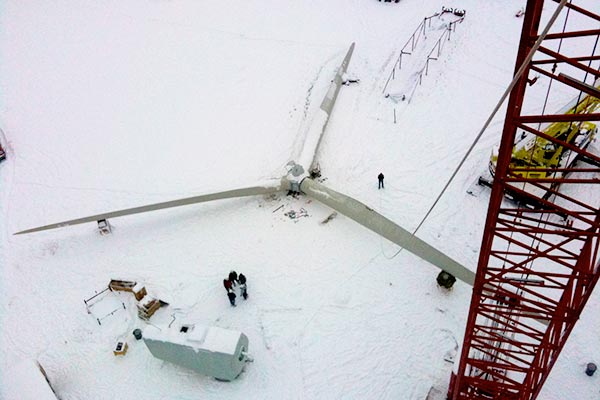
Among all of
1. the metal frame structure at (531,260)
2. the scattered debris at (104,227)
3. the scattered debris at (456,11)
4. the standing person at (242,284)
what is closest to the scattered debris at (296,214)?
the standing person at (242,284)

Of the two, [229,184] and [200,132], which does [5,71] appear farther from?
[229,184]

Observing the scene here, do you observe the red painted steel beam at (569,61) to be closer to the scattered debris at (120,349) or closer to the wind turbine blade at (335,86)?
the scattered debris at (120,349)

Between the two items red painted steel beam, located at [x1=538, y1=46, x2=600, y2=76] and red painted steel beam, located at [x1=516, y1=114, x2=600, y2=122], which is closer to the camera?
red painted steel beam, located at [x1=538, y1=46, x2=600, y2=76]

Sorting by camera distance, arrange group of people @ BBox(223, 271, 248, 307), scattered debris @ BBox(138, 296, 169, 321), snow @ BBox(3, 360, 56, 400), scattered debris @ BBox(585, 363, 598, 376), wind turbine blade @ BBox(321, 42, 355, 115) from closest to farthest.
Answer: snow @ BBox(3, 360, 56, 400) → scattered debris @ BBox(585, 363, 598, 376) → scattered debris @ BBox(138, 296, 169, 321) → group of people @ BBox(223, 271, 248, 307) → wind turbine blade @ BBox(321, 42, 355, 115)

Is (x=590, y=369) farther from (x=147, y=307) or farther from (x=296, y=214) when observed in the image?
(x=147, y=307)

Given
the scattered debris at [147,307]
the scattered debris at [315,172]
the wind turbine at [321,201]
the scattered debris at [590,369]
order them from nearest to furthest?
the scattered debris at [590,369], the wind turbine at [321,201], the scattered debris at [147,307], the scattered debris at [315,172]

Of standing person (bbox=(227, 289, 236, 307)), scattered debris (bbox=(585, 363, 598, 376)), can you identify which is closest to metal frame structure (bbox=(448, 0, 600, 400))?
scattered debris (bbox=(585, 363, 598, 376))

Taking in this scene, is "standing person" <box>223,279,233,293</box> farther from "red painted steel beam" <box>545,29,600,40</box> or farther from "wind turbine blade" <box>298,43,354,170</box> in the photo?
"red painted steel beam" <box>545,29,600,40</box>
